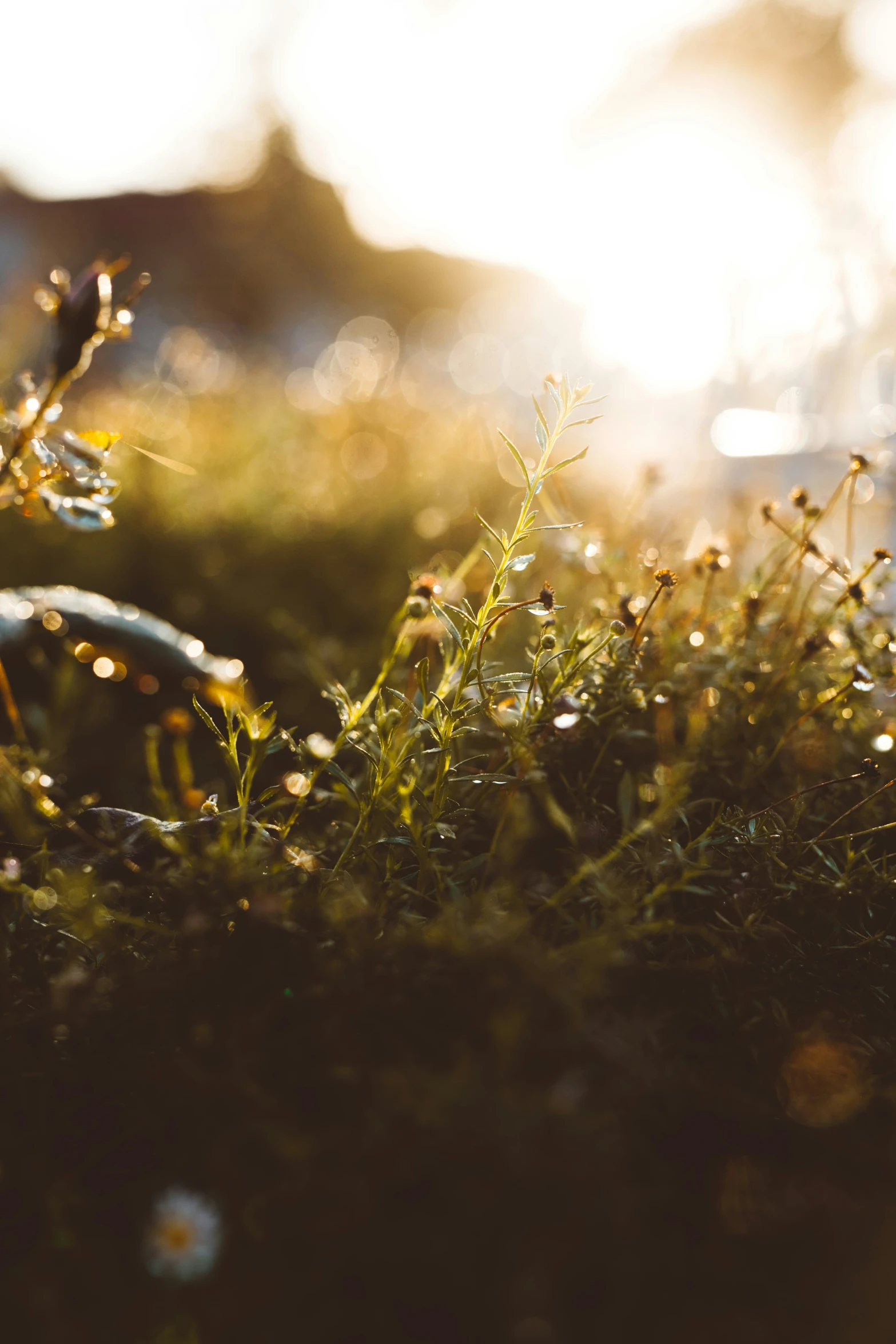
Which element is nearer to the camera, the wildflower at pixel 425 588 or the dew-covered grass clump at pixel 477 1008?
the dew-covered grass clump at pixel 477 1008

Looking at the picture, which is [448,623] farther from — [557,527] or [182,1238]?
[182,1238]

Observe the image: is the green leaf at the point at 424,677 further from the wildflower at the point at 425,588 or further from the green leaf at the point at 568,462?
the green leaf at the point at 568,462

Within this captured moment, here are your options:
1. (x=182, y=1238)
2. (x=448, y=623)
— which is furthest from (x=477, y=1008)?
(x=448, y=623)

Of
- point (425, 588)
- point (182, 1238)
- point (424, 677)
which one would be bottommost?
point (182, 1238)

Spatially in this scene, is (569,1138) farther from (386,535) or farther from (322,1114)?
(386,535)

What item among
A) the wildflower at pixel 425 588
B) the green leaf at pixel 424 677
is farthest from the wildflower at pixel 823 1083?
the wildflower at pixel 425 588

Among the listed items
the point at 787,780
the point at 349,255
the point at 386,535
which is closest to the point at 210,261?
the point at 349,255

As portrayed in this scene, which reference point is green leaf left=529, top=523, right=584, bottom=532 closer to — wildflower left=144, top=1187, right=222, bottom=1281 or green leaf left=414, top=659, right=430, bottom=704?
green leaf left=414, top=659, right=430, bottom=704
